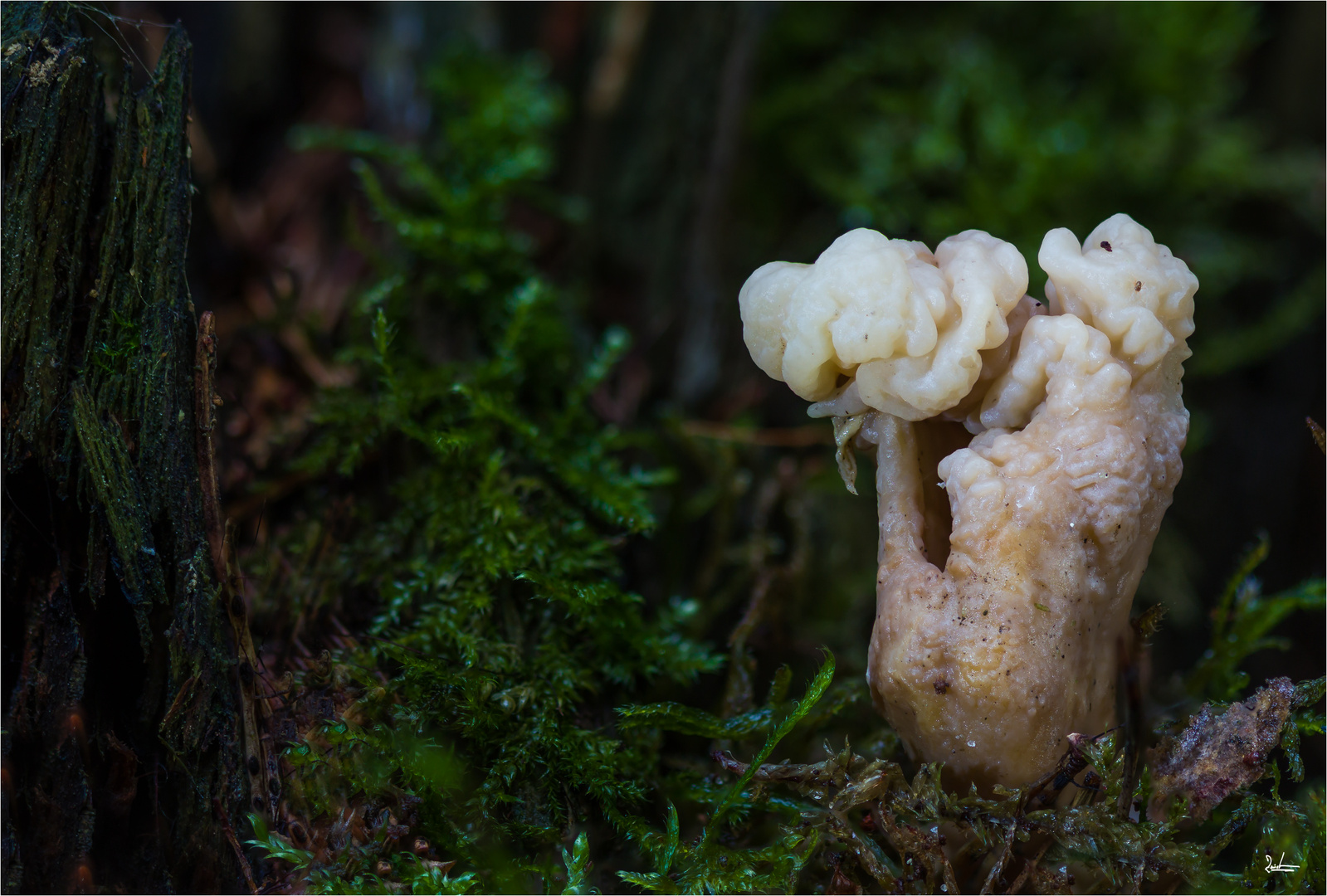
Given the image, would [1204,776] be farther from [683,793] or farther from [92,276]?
[92,276]

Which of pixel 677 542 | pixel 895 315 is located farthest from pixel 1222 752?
pixel 677 542

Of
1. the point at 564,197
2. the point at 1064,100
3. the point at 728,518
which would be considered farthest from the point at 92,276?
the point at 1064,100

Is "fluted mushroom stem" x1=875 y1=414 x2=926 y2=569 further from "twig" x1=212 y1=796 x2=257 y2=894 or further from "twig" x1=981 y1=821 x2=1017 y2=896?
"twig" x1=212 y1=796 x2=257 y2=894

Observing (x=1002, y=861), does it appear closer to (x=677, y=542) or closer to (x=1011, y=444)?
(x=1011, y=444)

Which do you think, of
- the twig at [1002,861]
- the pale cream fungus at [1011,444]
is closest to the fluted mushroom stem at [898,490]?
the pale cream fungus at [1011,444]

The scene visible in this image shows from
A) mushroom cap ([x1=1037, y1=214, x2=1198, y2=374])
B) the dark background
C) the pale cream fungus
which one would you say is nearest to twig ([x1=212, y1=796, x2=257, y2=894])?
the pale cream fungus
